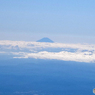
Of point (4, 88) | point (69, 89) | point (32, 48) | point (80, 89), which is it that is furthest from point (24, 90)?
point (32, 48)

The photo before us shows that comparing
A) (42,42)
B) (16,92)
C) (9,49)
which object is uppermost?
(42,42)

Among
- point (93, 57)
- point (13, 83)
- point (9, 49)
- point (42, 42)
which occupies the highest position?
point (42, 42)

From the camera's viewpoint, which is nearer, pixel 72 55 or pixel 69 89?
pixel 69 89

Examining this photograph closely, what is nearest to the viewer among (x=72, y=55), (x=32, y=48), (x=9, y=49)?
(x=72, y=55)

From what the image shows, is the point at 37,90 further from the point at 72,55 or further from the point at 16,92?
the point at 72,55

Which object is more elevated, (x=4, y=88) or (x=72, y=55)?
(x=72, y=55)

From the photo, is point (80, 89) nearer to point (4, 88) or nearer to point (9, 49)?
point (4, 88)

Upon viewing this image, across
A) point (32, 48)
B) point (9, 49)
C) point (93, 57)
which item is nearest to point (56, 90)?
point (93, 57)

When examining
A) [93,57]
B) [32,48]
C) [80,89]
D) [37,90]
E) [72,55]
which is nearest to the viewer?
[37,90]

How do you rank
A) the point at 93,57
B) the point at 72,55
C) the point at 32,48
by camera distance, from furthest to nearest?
the point at 32,48 < the point at 72,55 < the point at 93,57
